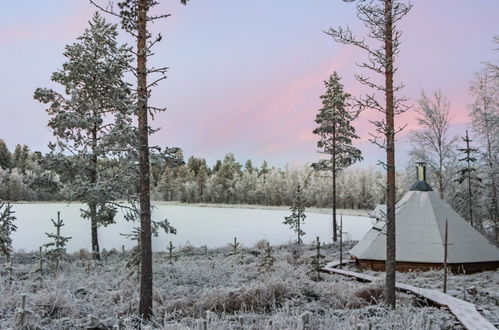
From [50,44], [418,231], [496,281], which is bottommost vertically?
[496,281]

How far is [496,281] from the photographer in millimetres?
16266

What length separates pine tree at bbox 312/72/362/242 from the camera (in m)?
31.1

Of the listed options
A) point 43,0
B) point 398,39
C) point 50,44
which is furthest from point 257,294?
point 50,44

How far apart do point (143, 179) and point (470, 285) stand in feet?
40.1

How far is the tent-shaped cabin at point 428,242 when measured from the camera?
18.5 metres

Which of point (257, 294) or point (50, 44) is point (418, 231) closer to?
point (257, 294)

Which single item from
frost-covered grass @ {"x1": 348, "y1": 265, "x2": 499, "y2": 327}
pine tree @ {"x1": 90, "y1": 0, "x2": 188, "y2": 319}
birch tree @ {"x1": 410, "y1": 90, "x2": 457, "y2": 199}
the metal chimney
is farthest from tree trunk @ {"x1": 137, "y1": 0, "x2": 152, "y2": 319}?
birch tree @ {"x1": 410, "y1": 90, "x2": 457, "y2": 199}

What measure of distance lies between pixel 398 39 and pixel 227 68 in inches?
429

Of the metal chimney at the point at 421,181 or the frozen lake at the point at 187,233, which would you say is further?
the frozen lake at the point at 187,233

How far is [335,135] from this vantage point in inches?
1241

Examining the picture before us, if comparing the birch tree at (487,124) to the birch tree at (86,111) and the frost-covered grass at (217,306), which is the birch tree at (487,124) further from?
the birch tree at (86,111)

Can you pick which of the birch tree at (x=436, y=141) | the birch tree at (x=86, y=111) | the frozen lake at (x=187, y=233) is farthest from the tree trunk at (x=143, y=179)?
the birch tree at (x=436, y=141)

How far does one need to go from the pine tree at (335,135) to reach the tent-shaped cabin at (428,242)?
10527 millimetres

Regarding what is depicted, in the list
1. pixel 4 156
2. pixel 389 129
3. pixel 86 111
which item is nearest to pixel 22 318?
pixel 389 129
